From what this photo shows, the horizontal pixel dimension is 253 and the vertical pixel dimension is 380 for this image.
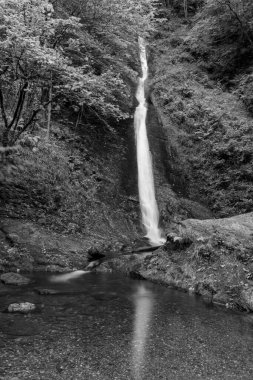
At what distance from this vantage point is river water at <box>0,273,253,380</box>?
511 cm

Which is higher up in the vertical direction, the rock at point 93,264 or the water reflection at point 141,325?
the rock at point 93,264

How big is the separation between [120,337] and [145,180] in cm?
1221

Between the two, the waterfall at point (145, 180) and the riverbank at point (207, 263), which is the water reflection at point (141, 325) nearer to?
the riverbank at point (207, 263)

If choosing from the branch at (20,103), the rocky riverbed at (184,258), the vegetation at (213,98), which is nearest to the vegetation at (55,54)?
the branch at (20,103)

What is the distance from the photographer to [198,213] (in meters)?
17.5

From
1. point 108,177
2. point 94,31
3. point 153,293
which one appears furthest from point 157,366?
point 94,31

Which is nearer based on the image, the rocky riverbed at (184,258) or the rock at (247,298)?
the rock at (247,298)

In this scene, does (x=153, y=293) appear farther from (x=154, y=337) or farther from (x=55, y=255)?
(x=55, y=255)

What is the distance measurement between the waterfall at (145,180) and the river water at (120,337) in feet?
20.8

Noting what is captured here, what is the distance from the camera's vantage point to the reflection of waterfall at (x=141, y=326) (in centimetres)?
528

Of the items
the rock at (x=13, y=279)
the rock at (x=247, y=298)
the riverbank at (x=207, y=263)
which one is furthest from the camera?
the rock at (x=13, y=279)

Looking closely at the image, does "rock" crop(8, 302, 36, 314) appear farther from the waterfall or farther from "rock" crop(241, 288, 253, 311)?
the waterfall

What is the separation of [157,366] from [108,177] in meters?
12.5

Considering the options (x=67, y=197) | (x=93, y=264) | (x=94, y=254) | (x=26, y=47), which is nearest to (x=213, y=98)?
(x=67, y=197)
